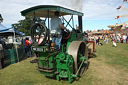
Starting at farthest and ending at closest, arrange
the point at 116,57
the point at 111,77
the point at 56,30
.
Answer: the point at 116,57 < the point at 111,77 < the point at 56,30

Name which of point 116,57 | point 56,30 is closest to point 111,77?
point 56,30

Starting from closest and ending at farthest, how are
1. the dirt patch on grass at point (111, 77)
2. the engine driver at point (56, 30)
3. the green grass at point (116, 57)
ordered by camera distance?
the dirt patch on grass at point (111, 77)
the engine driver at point (56, 30)
the green grass at point (116, 57)

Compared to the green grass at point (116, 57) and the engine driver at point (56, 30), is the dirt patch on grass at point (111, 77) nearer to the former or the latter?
the green grass at point (116, 57)

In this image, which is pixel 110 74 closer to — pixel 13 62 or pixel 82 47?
pixel 82 47

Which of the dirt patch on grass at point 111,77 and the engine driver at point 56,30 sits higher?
the engine driver at point 56,30

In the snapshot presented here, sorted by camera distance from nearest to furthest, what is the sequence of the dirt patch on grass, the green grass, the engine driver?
the dirt patch on grass < the engine driver < the green grass

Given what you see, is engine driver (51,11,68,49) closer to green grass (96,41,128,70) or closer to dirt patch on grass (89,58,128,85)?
dirt patch on grass (89,58,128,85)

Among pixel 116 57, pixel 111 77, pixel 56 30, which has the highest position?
pixel 56 30

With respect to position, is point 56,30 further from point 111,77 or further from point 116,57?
point 116,57

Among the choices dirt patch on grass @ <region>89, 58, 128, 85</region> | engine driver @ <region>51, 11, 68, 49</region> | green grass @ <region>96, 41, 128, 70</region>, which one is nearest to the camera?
dirt patch on grass @ <region>89, 58, 128, 85</region>

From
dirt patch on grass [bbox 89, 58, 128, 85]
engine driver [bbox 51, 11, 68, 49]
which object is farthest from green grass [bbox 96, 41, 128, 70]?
engine driver [bbox 51, 11, 68, 49]

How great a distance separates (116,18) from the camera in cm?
2683

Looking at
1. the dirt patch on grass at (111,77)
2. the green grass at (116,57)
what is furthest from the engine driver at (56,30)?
the green grass at (116,57)

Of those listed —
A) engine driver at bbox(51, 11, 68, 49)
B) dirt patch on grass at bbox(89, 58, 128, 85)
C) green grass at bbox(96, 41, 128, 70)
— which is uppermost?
engine driver at bbox(51, 11, 68, 49)
